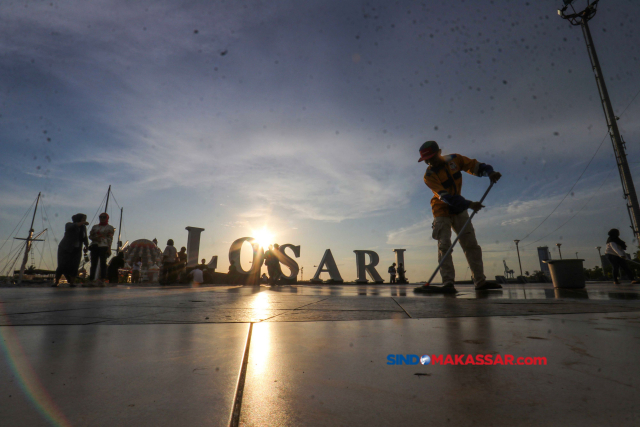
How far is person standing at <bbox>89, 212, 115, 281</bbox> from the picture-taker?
8648 millimetres

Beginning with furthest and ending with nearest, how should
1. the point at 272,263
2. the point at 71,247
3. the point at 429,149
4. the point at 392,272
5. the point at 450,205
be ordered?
the point at 392,272, the point at 272,263, the point at 71,247, the point at 429,149, the point at 450,205

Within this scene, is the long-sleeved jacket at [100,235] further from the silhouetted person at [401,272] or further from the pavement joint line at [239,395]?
the silhouetted person at [401,272]

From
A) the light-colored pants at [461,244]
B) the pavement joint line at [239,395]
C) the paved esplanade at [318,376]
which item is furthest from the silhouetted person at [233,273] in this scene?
the pavement joint line at [239,395]

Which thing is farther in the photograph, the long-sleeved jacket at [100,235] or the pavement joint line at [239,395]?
the long-sleeved jacket at [100,235]

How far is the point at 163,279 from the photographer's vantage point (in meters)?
12.2

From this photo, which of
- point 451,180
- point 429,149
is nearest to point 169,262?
point 429,149

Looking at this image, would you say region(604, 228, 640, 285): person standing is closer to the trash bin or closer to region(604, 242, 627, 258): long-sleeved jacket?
region(604, 242, 627, 258): long-sleeved jacket

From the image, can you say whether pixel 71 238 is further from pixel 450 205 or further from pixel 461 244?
pixel 461 244

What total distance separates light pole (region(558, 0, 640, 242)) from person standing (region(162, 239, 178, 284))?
18682 mm

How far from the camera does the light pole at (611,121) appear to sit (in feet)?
45.5

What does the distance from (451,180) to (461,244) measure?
1.02m

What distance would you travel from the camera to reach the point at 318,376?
93 cm

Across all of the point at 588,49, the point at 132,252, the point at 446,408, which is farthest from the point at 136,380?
the point at 132,252

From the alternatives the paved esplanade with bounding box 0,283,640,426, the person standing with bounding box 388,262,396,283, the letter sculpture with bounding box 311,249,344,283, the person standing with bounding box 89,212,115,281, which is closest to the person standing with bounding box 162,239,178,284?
the person standing with bounding box 89,212,115,281
